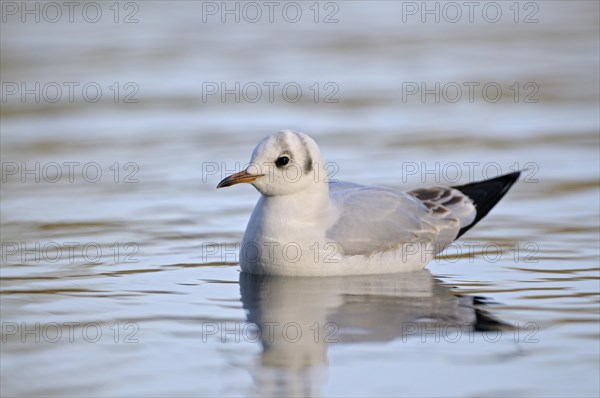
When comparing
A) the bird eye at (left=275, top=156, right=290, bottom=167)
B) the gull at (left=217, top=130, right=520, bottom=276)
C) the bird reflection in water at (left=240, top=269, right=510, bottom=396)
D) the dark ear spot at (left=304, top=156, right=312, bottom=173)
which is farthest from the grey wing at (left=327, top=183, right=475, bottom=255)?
the bird eye at (left=275, top=156, right=290, bottom=167)

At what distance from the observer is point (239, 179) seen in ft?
28.5

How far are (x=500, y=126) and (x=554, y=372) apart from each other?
7607 mm

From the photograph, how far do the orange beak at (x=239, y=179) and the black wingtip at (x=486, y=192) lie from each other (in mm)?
1842

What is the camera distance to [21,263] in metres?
9.41

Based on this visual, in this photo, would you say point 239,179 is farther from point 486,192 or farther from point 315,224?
point 486,192

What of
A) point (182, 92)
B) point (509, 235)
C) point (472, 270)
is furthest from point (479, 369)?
point (182, 92)

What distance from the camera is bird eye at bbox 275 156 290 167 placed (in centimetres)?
876

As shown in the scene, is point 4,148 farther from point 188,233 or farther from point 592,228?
point 592,228

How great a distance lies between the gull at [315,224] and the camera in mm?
8781

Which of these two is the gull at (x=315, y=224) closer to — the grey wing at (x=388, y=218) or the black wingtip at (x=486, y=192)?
the grey wing at (x=388, y=218)

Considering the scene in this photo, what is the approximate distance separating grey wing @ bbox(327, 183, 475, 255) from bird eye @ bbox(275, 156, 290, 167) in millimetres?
543

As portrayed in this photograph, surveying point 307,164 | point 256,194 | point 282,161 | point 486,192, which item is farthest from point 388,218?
point 256,194

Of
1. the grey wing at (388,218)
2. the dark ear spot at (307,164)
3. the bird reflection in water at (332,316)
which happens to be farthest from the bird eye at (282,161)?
the bird reflection in water at (332,316)

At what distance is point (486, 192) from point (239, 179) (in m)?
2.17
